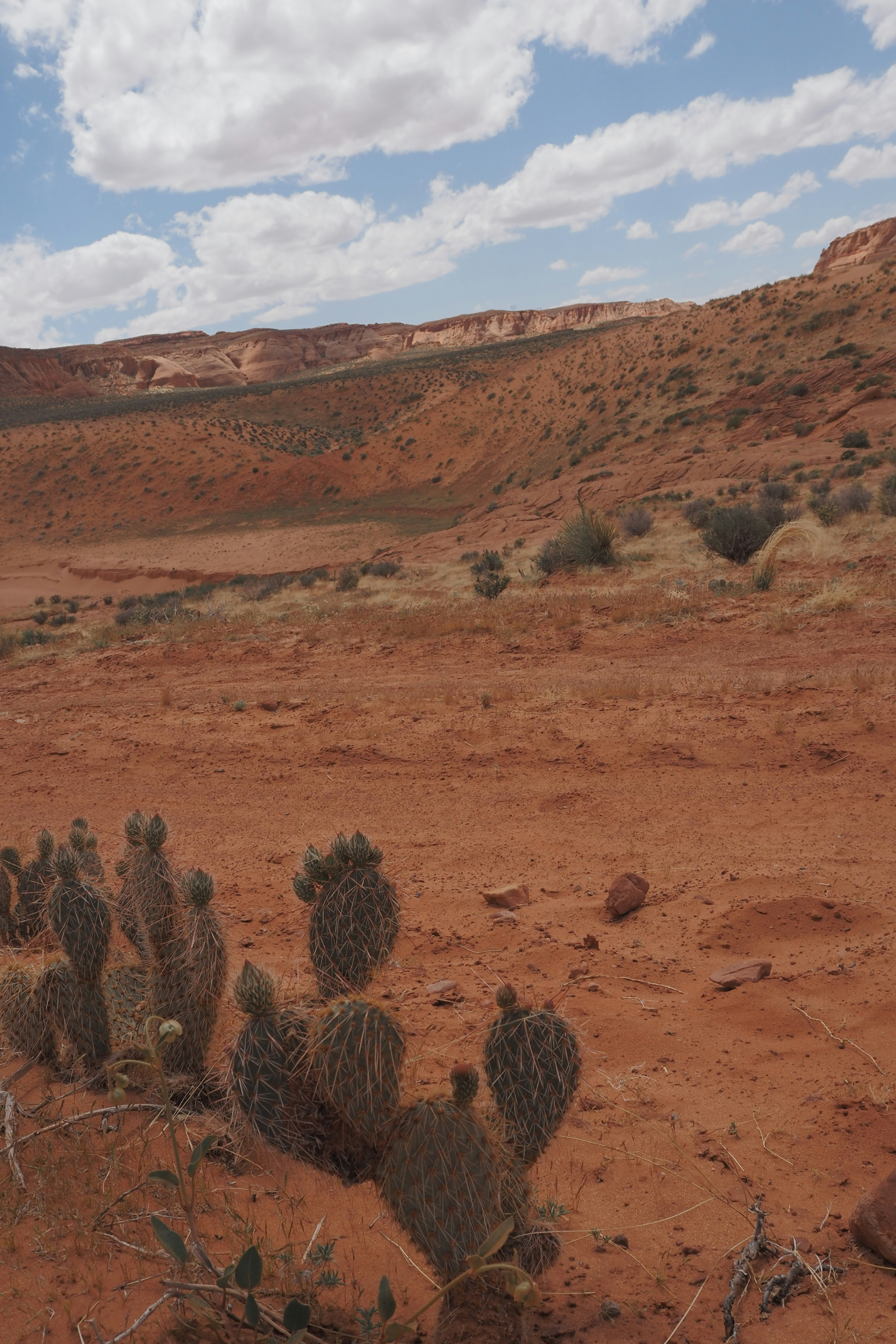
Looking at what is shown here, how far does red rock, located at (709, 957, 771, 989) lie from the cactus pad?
8.14 ft

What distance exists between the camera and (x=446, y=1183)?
228cm

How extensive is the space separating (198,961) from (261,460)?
48006 millimetres

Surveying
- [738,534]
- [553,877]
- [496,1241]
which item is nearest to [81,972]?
[496,1241]

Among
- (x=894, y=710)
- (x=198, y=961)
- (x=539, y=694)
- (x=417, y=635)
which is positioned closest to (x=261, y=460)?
(x=417, y=635)

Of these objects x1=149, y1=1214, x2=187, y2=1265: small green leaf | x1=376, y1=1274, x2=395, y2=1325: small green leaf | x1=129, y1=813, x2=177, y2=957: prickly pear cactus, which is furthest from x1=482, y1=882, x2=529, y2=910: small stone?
x1=376, y1=1274, x2=395, y2=1325: small green leaf

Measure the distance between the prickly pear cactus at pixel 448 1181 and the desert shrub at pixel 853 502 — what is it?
18176 millimetres

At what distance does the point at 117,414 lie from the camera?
192 feet

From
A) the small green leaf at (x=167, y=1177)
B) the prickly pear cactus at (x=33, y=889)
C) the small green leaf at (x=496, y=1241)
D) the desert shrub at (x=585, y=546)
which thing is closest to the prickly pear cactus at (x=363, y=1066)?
the small green leaf at (x=167, y=1177)

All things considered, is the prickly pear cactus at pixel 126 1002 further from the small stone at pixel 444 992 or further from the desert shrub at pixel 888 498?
the desert shrub at pixel 888 498

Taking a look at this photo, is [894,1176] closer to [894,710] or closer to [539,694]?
[894,710]

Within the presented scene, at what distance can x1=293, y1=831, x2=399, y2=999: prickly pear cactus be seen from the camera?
3.53 meters

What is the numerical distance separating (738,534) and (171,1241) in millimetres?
16169

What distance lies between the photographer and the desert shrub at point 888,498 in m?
17.1

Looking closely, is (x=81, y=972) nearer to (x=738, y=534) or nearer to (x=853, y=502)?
(x=738, y=534)
